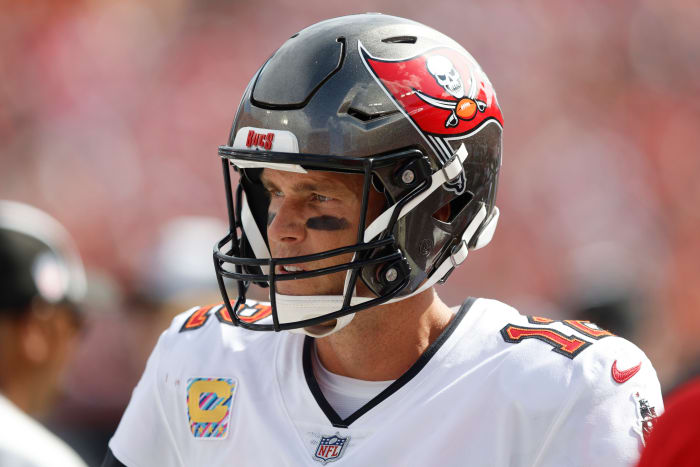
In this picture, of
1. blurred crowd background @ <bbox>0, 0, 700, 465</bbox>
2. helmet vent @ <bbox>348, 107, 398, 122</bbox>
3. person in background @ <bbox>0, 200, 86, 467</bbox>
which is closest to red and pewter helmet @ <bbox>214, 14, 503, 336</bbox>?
helmet vent @ <bbox>348, 107, 398, 122</bbox>

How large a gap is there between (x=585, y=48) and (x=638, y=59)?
0.44 m

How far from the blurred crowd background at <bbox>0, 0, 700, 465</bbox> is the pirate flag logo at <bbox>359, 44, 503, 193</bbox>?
4.12m

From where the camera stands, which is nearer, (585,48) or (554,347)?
(554,347)

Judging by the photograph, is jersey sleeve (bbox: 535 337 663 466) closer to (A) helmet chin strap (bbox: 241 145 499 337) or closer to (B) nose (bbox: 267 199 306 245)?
(A) helmet chin strap (bbox: 241 145 499 337)

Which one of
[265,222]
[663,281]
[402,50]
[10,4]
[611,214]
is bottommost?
[663,281]

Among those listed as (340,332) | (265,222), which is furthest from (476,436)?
(265,222)

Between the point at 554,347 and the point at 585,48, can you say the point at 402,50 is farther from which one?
the point at 585,48

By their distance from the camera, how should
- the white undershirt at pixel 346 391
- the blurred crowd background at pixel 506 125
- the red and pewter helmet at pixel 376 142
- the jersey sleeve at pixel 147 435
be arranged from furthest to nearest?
1. the blurred crowd background at pixel 506 125
2. the jersey sleeve at pixel 147 435
3. the white undershirt at pixel 346 391
4. the red and pewter helmet at pixel 376 142

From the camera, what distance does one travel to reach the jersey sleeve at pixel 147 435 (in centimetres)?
221

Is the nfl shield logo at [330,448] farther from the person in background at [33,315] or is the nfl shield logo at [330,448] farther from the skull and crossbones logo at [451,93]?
the person in background at [33,315]

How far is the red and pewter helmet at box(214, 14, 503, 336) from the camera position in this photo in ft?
6.44

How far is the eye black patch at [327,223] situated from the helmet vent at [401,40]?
424 mm

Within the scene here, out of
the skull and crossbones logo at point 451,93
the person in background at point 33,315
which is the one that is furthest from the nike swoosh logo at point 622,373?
the person in background at point 33,315

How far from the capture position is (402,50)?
6.80 feet
